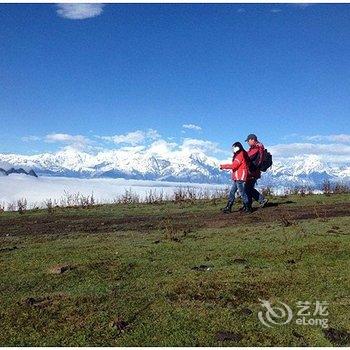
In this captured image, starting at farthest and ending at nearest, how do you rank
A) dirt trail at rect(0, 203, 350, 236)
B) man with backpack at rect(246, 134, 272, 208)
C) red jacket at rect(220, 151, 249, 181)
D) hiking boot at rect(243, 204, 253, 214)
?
1. man with backpack at rect(246, 134, 272, 208)
2. red jacket at rect(220, 151, 249, 181)
3. hiking boot at rect(243, 204, 253, 214)
4. dirt trail at rect(0, 203, 350, 236)

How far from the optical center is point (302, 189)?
2842cm

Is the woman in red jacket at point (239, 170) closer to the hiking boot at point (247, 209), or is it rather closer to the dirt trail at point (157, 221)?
the hiking boot at point (247, 209)

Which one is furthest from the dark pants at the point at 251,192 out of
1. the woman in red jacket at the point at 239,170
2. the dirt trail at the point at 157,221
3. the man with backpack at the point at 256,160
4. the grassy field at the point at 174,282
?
the grassy field at the point at 174,282

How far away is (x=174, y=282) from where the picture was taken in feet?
29.9

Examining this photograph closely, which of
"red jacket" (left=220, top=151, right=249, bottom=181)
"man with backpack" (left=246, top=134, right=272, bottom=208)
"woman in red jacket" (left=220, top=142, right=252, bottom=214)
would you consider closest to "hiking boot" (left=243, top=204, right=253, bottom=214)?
"woman in red jacket" (left=220, top=142, right=252, bottom=214)

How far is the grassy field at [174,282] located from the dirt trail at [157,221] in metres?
0.29

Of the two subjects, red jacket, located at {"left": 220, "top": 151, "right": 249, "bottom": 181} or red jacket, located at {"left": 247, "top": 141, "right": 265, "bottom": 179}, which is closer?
red jacket, located at {"left": 220, "top": 151, "right": 249, "bottom": 181}

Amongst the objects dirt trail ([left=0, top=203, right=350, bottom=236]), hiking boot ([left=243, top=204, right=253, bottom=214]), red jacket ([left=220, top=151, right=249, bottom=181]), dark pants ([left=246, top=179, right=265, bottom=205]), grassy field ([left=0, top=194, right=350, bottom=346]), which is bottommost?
grassy field ([left=0, top=194, right=350, bottom=346])

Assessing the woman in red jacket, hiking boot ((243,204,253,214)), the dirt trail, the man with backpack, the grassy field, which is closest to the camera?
the grassy field

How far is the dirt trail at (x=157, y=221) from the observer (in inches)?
645

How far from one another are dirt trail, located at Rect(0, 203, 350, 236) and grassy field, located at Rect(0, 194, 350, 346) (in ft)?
0.96

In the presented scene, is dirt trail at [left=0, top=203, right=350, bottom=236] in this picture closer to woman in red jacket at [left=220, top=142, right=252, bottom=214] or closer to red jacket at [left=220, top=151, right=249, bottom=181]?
woman in red jacket at [left=220, top=142, right=252, bottom=214]

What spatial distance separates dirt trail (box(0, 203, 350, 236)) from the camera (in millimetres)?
16391

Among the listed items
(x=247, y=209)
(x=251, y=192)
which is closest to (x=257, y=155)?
(x=251, y=192)
